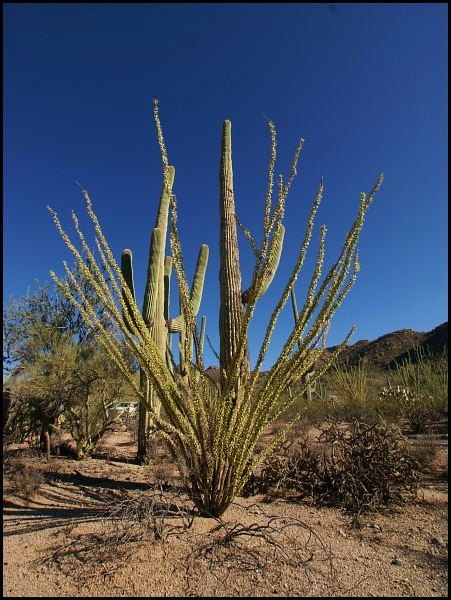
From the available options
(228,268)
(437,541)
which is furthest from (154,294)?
(437,541)

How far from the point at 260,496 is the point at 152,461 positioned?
2.87 meters

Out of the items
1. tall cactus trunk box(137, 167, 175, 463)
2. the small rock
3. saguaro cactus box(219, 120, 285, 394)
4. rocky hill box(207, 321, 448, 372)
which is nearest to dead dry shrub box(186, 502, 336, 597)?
the small rock

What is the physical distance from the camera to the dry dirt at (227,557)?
93.9 inches

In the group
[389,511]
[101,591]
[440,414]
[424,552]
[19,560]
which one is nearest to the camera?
[101,591]

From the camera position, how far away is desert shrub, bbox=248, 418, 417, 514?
430 centimetres

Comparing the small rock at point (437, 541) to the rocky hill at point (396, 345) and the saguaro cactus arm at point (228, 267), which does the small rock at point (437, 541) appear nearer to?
the saguaro cactus arm at point (228, 267)

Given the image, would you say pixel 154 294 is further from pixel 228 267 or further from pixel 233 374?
pixel 233 374

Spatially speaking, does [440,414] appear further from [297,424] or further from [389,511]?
[389,511]

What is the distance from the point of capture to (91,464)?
727 centimetres

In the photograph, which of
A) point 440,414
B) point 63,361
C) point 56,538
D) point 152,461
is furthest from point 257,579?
point 440,414

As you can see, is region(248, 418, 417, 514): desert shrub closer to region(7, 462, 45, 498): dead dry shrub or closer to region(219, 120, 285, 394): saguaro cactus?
region(219, 120, 285, 394): saguaro cactus

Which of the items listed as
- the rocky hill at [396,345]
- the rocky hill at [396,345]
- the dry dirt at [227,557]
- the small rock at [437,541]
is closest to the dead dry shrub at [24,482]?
the dry dirt at [227,557]

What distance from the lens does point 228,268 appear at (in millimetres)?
4859

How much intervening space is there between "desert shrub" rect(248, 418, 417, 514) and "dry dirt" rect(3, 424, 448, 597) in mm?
397
